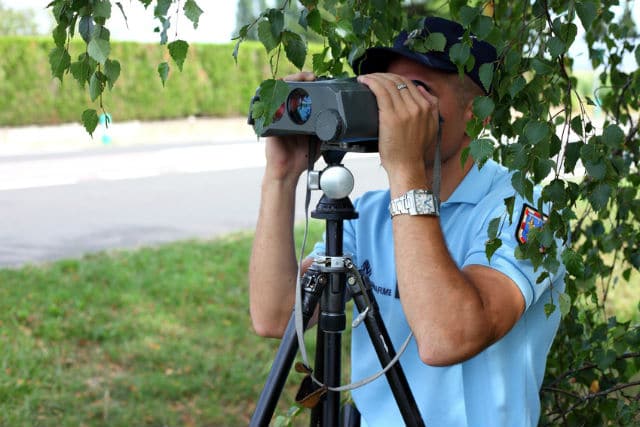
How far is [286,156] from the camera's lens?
1929 mm

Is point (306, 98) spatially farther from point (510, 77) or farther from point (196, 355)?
point (196, 355)

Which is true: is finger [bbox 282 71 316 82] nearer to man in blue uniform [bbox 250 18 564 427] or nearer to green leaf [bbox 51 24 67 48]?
man in blue uniform [bbox 250 18 564 427]

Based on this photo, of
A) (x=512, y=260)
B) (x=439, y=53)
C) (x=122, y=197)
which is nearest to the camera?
(x=512, y=260)

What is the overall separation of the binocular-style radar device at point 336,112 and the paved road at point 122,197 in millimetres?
4843

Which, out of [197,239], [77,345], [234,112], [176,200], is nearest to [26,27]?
[234,112]

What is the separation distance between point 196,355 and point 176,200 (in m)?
4.35

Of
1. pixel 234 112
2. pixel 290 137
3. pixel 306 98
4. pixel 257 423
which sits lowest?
pixel 234 112

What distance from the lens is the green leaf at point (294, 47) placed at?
55.7 inches

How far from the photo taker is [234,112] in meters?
18.4

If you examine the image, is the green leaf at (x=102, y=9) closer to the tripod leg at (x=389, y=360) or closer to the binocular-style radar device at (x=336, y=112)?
the binocular-style radar device at (x=336, y=112)

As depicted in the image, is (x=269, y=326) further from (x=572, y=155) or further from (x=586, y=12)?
(x=586, y=12)

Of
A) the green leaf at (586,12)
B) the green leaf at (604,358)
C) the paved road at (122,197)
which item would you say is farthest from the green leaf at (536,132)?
the paved road at (122,197)

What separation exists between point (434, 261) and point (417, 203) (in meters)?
0.11

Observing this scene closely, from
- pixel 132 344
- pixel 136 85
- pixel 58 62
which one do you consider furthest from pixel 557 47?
pixel 136 85
